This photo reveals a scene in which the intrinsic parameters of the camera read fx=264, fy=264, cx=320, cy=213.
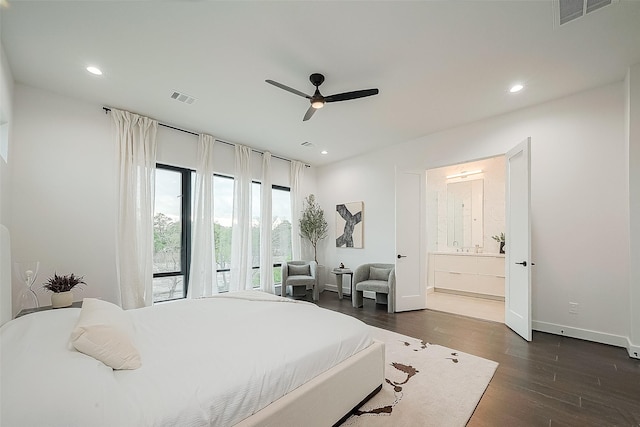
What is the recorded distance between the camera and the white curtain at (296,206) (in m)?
6.07

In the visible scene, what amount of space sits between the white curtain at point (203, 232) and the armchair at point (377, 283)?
2.52 m

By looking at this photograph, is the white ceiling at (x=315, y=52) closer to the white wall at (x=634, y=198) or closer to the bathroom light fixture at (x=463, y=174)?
the white wall at (x=634, y=198)

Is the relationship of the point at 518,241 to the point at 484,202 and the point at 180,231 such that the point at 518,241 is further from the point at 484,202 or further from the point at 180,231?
the point at 180,231

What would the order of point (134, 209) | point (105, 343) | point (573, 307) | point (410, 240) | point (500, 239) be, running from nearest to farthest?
point (105, 343) < point (573, 307) < point (134, 209) < point (410, 240) < point (500, 239)

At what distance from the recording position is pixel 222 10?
212cm

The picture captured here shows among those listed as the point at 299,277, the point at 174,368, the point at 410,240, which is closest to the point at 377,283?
the point at 410,240

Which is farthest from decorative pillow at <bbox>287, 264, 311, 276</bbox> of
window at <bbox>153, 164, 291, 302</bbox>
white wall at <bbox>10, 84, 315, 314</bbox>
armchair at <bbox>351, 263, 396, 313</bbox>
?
white wall at <bbox>10, 84, 315, 314</bbox>

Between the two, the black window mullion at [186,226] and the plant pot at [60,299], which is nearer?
the plant pot at [60,299]

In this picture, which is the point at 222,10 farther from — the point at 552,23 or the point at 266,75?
the point at 552,23

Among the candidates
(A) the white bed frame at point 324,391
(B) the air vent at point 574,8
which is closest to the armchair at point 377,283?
(A) the white bed frame at point 324,391

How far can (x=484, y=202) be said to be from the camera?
599cm

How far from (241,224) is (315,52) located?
336 cm

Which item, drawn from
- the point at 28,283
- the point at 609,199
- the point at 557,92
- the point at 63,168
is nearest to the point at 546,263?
the point at 609,199

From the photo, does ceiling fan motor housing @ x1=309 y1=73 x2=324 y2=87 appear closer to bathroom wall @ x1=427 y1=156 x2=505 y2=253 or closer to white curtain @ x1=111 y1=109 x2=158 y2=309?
white curtain @ x1=111 y1=109 x2=158 y2=309
